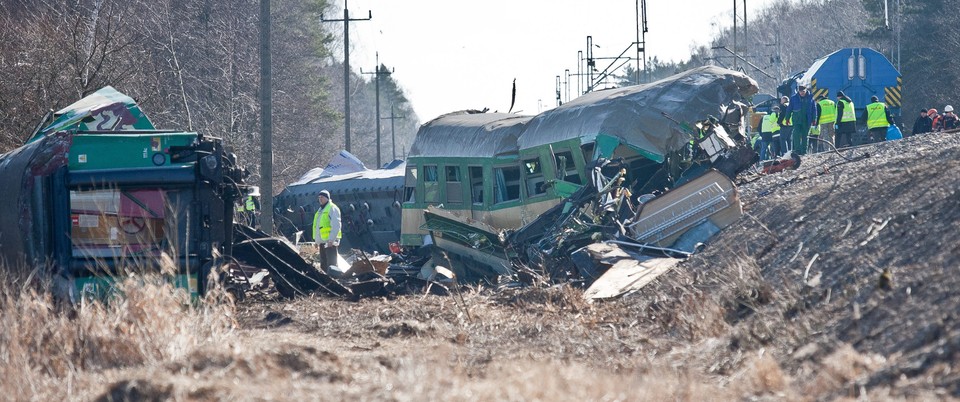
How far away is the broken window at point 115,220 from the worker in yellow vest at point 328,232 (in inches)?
296

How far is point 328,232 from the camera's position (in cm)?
1853

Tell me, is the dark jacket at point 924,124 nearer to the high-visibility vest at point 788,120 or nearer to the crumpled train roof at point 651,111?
the high-visibility vest at point 788,120

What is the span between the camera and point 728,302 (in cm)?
926

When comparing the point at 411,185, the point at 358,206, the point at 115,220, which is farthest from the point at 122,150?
the point at 358,206

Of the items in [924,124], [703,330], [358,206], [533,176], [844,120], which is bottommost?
[358,206]

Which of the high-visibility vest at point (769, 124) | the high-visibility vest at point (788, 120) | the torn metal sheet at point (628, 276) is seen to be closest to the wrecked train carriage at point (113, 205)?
the torn metal sheet at point (628, 276)

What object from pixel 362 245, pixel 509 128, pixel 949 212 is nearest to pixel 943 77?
pixel 362 245

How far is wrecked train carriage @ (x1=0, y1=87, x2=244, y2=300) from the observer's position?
10461mm

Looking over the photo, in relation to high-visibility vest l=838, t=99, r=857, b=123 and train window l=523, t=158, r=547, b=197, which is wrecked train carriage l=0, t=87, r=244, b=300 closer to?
train window l=523, t=158, r=547, b=197

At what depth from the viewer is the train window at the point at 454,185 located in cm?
2080

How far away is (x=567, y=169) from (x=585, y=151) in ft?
1.97

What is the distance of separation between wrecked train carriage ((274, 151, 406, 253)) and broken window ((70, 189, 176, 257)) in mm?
18037

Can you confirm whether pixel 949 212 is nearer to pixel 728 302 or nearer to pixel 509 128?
pixel 728 302

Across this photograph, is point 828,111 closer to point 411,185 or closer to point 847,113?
point 847,113
